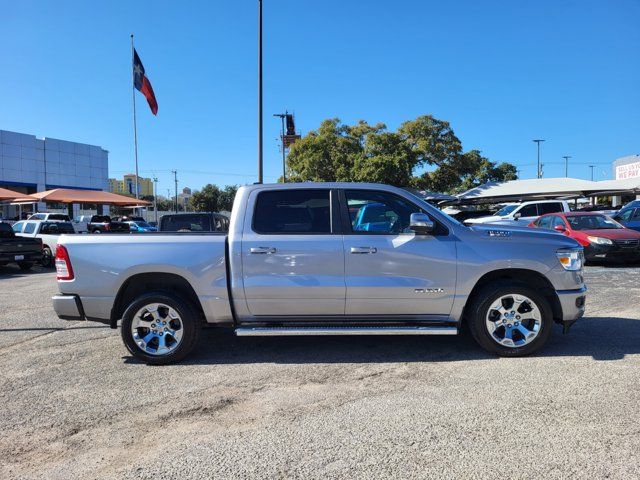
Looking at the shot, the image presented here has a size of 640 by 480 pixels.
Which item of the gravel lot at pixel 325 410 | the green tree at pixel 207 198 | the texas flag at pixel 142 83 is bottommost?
the gravel lot at pixel 325 410

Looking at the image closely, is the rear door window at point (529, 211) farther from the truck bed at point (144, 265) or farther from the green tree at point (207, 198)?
the green tree at point (207, 198)

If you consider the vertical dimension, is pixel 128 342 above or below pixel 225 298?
below

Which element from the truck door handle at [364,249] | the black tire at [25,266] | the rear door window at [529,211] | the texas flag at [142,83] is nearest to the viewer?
the truck door handle at [364,249]

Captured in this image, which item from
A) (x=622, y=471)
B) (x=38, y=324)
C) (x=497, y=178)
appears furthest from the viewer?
(x=497, y=178)

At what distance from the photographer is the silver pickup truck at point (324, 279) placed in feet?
16.5

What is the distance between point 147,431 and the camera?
368 centimetres

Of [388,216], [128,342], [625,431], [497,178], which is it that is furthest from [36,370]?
[497,178]

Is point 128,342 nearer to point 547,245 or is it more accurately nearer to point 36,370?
point 36,370

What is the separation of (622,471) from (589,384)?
5.03 feet

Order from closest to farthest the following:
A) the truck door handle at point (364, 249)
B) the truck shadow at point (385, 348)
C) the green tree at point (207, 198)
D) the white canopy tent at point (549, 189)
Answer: the truck door handle at point (364, 249)
the truck shadow at point (385, 348)
the white canopy tent at point (549, 189)
the green tree at point (207, 198)

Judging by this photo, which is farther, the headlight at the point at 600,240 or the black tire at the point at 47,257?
the black tire at the point at 47,257

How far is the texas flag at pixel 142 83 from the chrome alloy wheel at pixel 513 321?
30.5 meters

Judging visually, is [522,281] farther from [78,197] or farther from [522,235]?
[78,197]

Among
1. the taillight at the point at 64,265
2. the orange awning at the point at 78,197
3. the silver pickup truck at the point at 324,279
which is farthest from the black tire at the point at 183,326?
the orange awning at the point at 78,197
